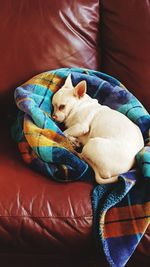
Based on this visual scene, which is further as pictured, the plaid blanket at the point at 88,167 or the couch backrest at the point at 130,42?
the couch backrest at the point at 130,42

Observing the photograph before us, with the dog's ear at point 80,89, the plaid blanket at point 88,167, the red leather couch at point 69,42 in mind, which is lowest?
the plaid blanket at point 88,167

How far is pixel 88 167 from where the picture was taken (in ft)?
4.54

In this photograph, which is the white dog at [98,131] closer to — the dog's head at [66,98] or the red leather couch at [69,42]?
the dog's head at [66,98]

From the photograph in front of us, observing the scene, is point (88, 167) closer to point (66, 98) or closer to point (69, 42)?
point (66, 98)

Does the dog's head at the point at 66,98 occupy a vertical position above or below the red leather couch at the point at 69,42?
below

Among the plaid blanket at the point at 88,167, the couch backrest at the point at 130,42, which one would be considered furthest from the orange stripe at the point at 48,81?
the couch backrest at the point at 130,42

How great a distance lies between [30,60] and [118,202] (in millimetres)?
722

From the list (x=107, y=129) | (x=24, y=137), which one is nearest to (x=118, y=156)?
(x=107, y=129)

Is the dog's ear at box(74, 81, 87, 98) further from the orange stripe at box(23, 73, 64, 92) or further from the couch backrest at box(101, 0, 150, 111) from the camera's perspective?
the couch backrest at box(101, 0, 150, 111)

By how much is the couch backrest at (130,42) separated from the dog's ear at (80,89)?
22 centimetres

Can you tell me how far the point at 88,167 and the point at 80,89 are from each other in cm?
33

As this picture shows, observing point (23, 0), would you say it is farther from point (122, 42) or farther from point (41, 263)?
point (41, 263)

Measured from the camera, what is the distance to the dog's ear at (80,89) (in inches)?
61.0

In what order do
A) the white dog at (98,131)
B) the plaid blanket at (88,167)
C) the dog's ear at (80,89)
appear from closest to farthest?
the plaid blanket at (88,167) < the white dog at (98,131) < the dog's ear at (80,89)
